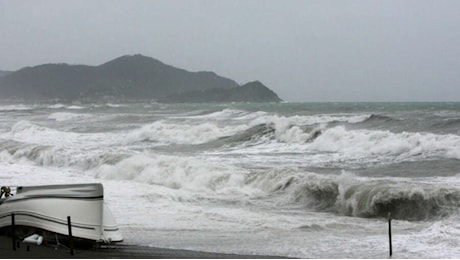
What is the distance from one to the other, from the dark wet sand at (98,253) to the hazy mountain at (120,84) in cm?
14051

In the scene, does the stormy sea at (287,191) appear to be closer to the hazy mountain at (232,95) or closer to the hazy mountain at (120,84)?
the hazy mountain at (120,84)

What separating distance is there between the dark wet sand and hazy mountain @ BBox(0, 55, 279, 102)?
140514mm

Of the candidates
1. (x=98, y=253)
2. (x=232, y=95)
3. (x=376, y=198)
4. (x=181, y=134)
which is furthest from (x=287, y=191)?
(x=232, y=95)

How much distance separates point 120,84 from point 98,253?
164229mm

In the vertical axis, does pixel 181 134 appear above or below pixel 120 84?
below

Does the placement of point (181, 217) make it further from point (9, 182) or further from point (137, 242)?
point (9, 182)

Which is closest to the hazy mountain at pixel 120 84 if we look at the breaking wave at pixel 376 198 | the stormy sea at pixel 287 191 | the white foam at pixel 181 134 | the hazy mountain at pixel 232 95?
the hazy mountain at pixel 232 95

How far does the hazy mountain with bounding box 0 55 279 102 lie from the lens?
15211 cm

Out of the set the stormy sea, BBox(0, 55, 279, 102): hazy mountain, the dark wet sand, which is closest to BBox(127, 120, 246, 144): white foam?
the stormy sea

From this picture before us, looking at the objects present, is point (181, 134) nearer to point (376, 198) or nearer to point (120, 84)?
point (376, 198)

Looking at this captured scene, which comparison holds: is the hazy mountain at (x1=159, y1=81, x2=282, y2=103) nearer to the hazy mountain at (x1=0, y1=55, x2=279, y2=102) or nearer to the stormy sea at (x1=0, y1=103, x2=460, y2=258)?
the hazy mountain at (x1=0, y1=55, x2=279, y2=102)

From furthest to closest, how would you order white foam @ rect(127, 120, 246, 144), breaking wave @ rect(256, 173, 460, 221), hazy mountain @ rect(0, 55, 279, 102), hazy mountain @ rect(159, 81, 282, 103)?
hazy mountain @ rect(159, 81, 282, 103)
hazy mountain @ rect(0, 55, 279, 102)
white foam @ rect(127, 120, 246, 144)
breaking wave @ rect(256, 173, 460, 221)

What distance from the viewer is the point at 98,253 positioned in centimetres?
783

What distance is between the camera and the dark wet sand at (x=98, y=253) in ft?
24.7
